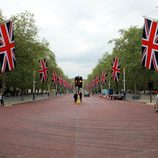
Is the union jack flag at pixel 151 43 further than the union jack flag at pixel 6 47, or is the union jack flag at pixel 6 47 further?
the union jack flag at pixel 6 47

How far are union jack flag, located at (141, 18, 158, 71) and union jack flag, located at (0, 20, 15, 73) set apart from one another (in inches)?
482

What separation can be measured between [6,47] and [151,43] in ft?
42.7

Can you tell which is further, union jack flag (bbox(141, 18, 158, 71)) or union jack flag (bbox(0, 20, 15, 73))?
union jack flag (bbox(0, 20, 15, 73))

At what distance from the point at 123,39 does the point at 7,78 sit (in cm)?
2646

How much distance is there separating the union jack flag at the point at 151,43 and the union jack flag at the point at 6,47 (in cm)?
1224

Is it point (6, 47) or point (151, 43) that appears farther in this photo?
point (6, 47)

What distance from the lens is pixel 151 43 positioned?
28.9 m

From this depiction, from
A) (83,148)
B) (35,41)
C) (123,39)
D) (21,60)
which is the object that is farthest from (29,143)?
(123,39)

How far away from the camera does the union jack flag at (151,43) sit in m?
28.4

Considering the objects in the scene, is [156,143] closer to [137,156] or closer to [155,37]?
[137,156]

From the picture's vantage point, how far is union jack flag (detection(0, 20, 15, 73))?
33.0m

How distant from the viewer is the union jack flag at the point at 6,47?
3297 centimetres

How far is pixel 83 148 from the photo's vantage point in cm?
936

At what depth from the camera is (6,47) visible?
33.3 m
